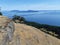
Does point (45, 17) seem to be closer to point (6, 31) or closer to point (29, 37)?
point (29, 37)

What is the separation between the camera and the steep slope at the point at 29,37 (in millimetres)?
6609

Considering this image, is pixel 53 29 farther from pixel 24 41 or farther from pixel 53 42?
pixel 24 41

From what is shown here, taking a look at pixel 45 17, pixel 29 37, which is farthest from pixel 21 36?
pixel 45 17

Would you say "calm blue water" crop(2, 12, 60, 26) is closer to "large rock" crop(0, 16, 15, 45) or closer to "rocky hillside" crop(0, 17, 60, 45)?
"rocky hillside" crop(0, 17, 60, 45)

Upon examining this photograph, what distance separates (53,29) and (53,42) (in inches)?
91.7

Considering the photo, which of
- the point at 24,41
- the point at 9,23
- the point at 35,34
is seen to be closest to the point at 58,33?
the point at 35,34

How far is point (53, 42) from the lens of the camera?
7797mm

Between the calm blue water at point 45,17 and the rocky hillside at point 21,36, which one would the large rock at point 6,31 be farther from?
the calm blue water at point 45,17

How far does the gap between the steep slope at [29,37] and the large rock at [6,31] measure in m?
0.28

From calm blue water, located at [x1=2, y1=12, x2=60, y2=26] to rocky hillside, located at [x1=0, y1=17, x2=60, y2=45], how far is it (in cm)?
340

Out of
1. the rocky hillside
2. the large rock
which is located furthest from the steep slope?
the large rock

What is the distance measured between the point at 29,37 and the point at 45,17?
15.6ft

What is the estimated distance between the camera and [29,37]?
705cm

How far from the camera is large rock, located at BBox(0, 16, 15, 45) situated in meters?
5.83
